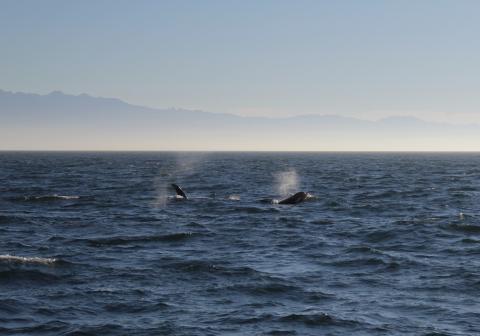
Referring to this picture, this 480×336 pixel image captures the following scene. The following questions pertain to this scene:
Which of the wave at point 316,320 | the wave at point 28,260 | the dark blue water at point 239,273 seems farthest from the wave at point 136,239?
the wave at point 316,320

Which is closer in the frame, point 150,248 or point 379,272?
point 379,272

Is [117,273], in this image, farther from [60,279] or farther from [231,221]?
[231,221]

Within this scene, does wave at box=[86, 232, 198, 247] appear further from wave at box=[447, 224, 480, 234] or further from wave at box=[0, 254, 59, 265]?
wave at box=[447, 224, 480, 234]

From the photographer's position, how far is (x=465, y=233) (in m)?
32.8

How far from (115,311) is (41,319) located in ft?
5.99

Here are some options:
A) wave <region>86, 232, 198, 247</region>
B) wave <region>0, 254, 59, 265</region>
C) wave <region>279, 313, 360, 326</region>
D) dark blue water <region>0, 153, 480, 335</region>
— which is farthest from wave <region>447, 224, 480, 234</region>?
wave <region>0, 254, 59, 265</region>

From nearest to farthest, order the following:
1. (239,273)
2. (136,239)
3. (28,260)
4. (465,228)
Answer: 1. (239,273)
2. (28,260)
3. (136,239)
4. (465,228)

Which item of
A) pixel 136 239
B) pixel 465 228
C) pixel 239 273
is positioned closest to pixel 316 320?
pixel 239 273

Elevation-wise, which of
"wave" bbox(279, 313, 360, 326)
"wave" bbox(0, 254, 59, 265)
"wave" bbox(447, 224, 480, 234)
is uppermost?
"wave" bbox(447, 224, 480, 234)

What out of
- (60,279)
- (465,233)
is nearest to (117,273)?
(60,279)

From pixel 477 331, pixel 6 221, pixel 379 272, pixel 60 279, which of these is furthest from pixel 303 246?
pixel 6 221

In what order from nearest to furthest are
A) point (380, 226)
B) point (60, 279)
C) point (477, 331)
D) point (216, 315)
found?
1. point (477, 331)
2. point (216, 315)
3. point (60, 279)
4. point (380, 226)

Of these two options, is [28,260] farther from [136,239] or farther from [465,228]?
[465,228]

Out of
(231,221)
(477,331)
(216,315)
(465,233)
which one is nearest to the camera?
(477,331)
